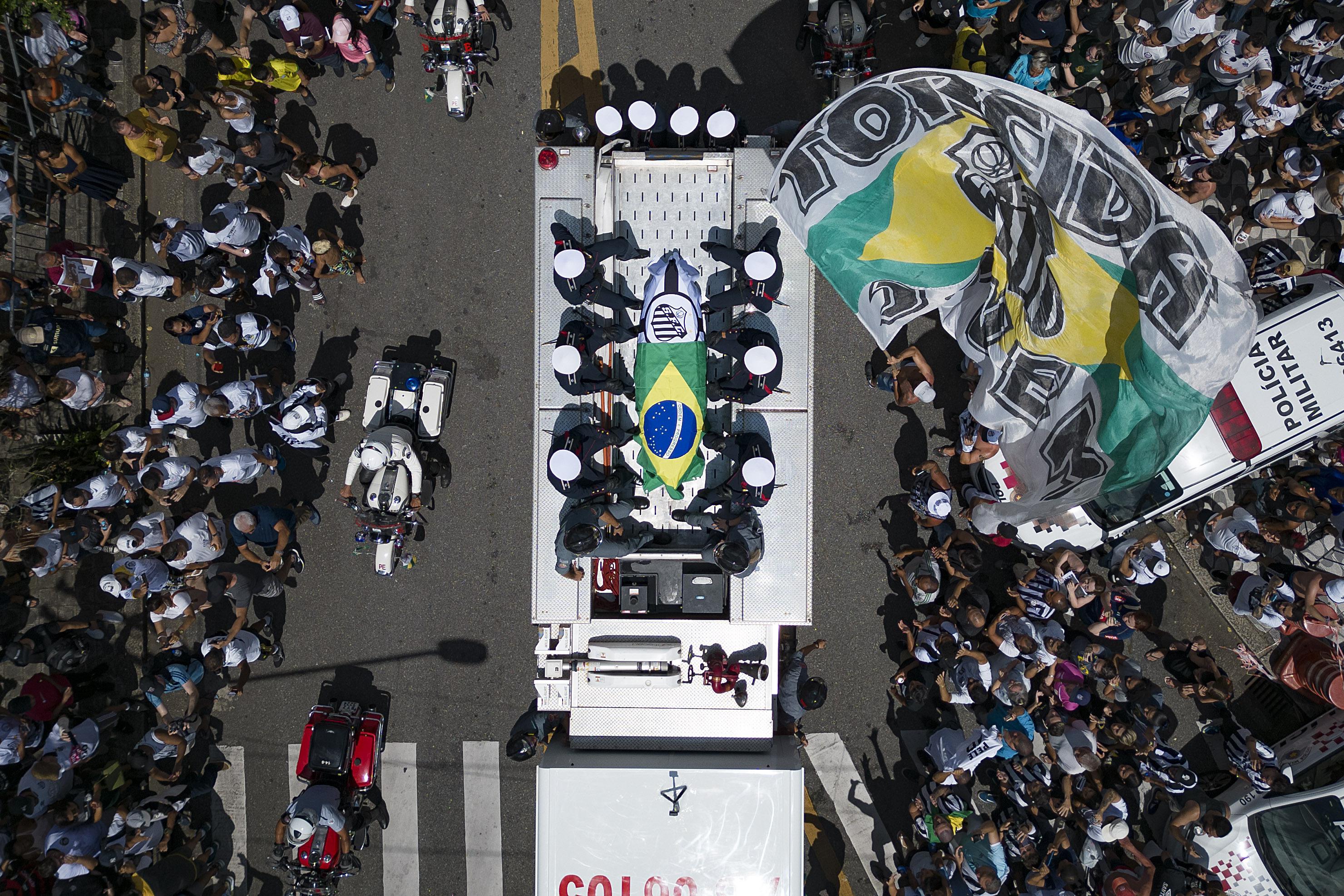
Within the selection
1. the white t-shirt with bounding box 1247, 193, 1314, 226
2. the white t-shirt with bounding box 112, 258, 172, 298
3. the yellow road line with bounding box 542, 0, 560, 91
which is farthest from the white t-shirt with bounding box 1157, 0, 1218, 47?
the white t-shirt with bounding box 112, 258, 172, 298

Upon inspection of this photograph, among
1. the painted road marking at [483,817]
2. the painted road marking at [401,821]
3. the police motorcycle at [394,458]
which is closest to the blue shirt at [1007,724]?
the painted road marking at [483,817]

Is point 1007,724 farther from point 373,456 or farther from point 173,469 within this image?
point 173,469

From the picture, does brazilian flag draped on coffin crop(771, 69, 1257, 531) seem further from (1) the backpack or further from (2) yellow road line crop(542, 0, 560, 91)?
(1) the backpack

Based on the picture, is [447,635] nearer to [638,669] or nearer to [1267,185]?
[638,669]

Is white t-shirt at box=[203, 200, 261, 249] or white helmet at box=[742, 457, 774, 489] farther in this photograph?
white t-shirt at box=[203, 200, 261, 249]

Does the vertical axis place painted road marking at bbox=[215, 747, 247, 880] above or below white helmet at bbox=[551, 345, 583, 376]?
below

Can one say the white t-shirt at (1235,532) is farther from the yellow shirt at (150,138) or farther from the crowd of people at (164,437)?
the yellow shirt at (150,138)
